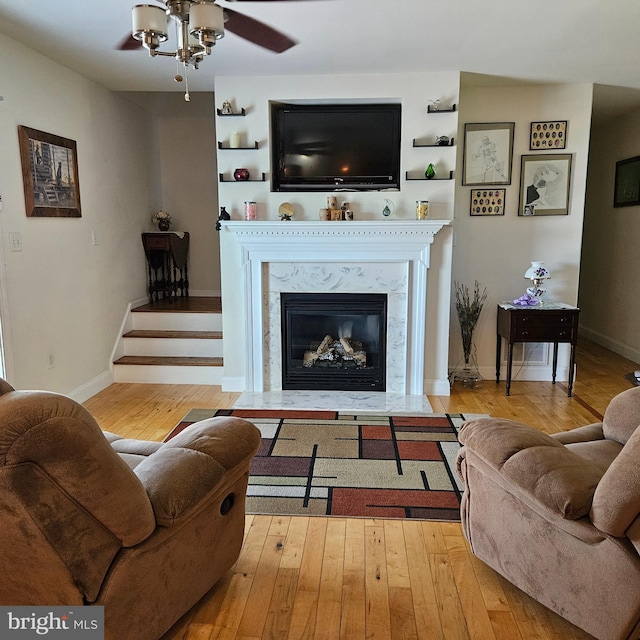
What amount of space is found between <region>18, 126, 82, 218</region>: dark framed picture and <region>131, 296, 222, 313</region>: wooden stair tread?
1.23 metres

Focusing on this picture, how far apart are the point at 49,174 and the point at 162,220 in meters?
1.84

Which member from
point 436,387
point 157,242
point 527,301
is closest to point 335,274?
point 436,387

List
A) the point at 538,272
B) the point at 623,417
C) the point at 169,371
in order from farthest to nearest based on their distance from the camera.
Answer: the point at 169,371, the point at 538,272, the point at 623,417

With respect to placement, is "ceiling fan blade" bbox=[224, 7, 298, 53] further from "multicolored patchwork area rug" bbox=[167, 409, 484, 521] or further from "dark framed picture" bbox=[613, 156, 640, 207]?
"dark framed picture" bbox=[613, 156, 640, 207]

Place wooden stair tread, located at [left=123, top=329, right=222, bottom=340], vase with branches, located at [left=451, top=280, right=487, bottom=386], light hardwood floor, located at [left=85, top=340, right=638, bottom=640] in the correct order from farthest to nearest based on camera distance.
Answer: wooden stair tread, located at [left=123, top=329, right=222, bottom=340]
vase with branches, located at [left=451, top=280, right=487, bottom=386]
light hardwood floor, located at [left=85, top=340, right=638, bottom=640]

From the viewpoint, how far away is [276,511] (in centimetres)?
242

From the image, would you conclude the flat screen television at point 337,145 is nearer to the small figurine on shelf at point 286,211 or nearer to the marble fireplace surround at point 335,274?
the small figurine on shelf at point 286,211

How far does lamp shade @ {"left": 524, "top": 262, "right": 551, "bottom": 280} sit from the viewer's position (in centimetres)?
406

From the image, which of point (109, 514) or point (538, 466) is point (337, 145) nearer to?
point (538, 466)

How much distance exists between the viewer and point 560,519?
153 cm

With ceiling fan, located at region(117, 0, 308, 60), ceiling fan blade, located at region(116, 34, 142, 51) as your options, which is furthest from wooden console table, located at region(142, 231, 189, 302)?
ceiling fan, located at region(117, 0, 308, 60)

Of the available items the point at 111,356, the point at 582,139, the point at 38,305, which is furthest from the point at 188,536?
the point at 582,139

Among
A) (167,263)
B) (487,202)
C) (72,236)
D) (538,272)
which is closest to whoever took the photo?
(72,236)

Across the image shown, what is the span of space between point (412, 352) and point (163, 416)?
6.43 feet
